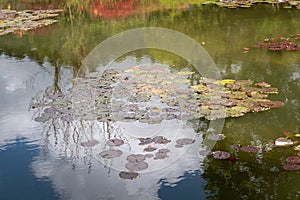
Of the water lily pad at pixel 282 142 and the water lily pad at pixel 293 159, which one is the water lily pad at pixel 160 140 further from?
the water lily pad at pixel 293 159

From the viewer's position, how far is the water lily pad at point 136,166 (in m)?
3.89

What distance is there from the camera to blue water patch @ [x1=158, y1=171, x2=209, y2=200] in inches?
137

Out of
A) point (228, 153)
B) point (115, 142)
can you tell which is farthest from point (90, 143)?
point (228, 153)

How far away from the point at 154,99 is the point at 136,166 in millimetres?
1732

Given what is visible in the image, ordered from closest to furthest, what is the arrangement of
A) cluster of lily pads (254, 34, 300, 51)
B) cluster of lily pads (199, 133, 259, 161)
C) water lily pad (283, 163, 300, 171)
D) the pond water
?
the pond water → water lily pad (283, 163, 300, 171) → cluster of lily pads (199, 133, 259, 161) → cluster of lily pads (254, 34, 300, 51)

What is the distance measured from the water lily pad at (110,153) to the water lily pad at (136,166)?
23cm

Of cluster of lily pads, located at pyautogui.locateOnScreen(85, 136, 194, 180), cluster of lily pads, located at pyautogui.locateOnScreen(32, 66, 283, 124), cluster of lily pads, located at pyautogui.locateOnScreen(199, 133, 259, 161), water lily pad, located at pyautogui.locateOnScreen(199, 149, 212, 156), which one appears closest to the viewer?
Answer: cluster of lily pads, located at pyautogui.locateOnScreen(85, 136, 194, 180)

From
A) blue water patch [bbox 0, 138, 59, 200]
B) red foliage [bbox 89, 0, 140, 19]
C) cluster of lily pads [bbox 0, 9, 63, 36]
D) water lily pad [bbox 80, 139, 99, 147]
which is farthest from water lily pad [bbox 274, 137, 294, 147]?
red foliage [bbox 89, 0, 140, 19]

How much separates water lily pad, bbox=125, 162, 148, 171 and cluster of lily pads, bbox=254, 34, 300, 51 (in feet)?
15.0

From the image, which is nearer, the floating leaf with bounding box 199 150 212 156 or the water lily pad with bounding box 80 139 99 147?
the floating leaf with bounding box 199 150 212 156

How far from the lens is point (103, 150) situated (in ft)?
14.1

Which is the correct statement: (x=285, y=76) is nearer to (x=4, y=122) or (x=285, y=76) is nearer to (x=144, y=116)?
(x=144, y=116)

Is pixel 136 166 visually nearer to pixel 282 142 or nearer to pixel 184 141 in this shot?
pixel 184 141

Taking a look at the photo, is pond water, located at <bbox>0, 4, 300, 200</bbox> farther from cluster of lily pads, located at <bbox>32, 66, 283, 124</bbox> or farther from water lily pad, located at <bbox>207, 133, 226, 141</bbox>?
cluster of lily pads, located at <bbox>32, 66, 283, 124</bbox>
